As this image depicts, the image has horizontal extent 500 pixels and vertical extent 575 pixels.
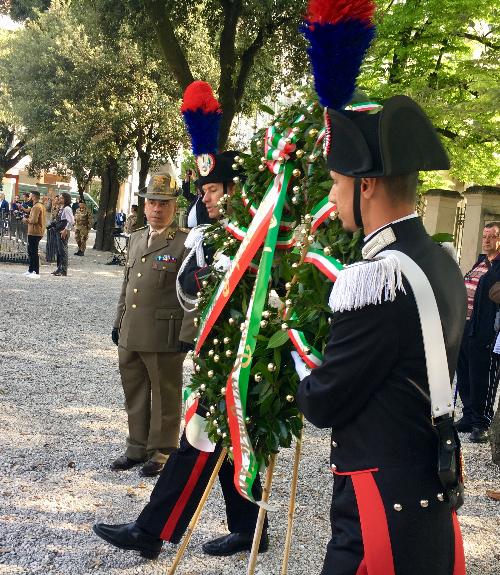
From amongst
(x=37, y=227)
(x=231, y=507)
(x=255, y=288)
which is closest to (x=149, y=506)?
(x=231, y=507)

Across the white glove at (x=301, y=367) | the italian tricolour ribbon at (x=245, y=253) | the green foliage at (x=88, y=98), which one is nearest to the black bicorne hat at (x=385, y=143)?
the white glove at (x=301, y=367)

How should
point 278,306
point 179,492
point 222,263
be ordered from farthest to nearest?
point 179,492 < point 222,263 < point 278,306

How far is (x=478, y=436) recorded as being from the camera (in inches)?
283

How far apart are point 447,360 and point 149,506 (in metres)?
2.22

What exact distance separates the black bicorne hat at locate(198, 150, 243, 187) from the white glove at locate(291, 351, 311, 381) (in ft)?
5.87

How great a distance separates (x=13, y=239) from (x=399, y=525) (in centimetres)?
2079

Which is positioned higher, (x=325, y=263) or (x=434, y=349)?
(x=325, y=263)

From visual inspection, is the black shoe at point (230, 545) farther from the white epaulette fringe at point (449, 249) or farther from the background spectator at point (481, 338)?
the background spectator at point (481, 338)

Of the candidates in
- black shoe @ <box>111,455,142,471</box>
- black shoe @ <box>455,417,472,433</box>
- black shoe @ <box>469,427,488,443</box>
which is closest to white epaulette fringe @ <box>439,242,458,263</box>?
black shoe @ <box>111,455,142,471</box>

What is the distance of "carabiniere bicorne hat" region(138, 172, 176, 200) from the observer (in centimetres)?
527

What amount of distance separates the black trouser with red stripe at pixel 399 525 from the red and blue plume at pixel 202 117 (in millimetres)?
2634

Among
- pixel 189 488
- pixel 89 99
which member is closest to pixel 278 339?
pixel 189 488

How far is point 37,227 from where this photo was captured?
16.0m

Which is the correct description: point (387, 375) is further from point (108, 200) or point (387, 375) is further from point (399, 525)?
point (108, 200)
